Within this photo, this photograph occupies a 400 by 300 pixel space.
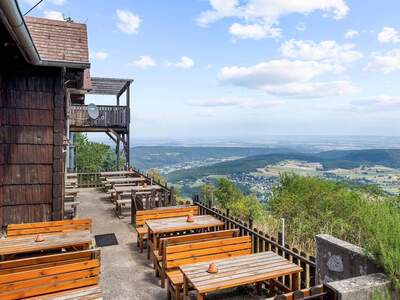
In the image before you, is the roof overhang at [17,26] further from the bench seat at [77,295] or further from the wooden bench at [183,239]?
the wooden bench at [183,239]

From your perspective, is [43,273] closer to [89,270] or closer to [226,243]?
[89,270]

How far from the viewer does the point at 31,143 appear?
688cm

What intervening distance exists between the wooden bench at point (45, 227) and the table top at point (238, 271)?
3075 mm

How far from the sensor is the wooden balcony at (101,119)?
690 inches

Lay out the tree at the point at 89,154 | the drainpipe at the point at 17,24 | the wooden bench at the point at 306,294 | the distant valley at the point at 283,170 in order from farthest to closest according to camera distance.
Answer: the tree at the point at 89,154, the distant valley at the point at 283,170, the drainpipe at the point at 17,24, the wooden bench at the point at 306,294

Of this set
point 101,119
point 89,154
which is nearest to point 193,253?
point 101,119

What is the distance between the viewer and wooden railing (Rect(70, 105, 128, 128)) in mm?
17516

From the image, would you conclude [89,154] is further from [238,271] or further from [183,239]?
[238,271]

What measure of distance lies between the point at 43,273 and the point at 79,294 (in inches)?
20.9

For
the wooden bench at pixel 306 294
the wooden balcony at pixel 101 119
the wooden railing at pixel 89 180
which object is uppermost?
the wooden balcony at pixel 101 119

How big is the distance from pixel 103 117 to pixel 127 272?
13180 millimetres

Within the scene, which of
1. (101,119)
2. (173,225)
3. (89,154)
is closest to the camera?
(173,225)

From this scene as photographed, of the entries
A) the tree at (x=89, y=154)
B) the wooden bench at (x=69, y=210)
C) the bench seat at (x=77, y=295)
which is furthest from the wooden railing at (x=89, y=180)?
the bench seat at (x=77, y=295)

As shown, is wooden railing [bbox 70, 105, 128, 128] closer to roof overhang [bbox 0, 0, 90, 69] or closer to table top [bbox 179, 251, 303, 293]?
roof overhang [bbox 0, 0, 90, 69]
